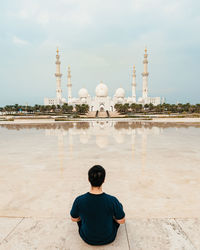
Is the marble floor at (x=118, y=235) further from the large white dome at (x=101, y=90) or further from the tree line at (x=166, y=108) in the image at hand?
the large white dome at (x=101, y=90)

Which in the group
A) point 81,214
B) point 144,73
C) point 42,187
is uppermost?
point 144,73

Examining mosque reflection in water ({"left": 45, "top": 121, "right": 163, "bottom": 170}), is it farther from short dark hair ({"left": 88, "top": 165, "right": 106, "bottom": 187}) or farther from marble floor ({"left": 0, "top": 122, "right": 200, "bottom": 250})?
short dark hair ({"left": 88, "top": 165, "right": 106, "bottom": 187})

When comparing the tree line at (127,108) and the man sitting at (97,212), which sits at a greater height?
the tree line at (127,108)

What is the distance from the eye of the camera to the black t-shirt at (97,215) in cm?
240

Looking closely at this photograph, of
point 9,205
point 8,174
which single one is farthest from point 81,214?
point 8,174

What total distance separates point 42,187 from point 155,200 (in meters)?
3.11

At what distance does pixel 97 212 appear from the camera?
2398 mm

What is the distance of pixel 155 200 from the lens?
4305 mm

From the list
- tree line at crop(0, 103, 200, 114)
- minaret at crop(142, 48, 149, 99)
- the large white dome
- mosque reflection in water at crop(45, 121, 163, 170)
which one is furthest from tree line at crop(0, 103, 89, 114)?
A: mosque reflection in water at crop(45, 121, 163, 170)

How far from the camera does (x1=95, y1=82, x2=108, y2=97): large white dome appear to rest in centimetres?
7512

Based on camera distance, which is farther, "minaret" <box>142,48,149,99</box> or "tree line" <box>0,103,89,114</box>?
"minaret" <box>142,48,149,99</box>

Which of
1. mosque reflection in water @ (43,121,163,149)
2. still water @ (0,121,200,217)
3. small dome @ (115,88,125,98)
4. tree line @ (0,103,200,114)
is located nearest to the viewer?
still water @ (0,121,200,217)

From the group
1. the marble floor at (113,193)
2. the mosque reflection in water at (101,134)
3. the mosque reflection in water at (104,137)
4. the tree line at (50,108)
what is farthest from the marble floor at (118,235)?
the tree line at (50,108)

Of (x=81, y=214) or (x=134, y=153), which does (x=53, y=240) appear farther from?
(x=134, y=153)
